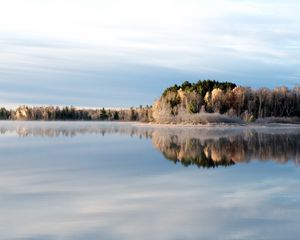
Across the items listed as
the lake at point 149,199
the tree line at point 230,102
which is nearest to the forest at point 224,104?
the tree line at point 230,102

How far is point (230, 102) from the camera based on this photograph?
7581 cm

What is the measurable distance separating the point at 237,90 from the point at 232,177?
67174 mm

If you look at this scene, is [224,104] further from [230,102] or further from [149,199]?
[149,199]

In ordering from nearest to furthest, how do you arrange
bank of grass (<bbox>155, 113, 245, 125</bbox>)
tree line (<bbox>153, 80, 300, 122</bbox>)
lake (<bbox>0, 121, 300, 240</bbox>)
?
1. lake (<bbox>0, 121, 300, 240</bbox>)
2. bank of grass (<bbox>155, 113, 245, 125</bbox>)
3. tree line (<bbox>153, 80, 300, 122</bbox>)

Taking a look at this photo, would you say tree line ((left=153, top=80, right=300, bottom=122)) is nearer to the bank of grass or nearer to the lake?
the bank of grass

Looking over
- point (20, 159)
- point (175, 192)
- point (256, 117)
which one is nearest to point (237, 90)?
point (256, 117)

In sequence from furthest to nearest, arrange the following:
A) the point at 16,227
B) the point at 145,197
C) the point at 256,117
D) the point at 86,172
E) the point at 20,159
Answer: the point at 256,117 < the point at 20,159 < the point at 86,172 < the point at 145,197 < the point at 16,227

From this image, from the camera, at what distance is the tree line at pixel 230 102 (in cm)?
7256

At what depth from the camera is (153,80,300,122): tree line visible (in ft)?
238

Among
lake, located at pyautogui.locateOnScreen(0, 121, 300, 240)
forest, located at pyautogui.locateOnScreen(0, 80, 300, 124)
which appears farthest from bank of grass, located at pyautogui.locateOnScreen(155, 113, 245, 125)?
lake, located at pyautogui.locateOnScreen(0, 121, 300, 240)

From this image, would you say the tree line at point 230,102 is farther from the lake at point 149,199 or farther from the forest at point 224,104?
the lake at point 149,199

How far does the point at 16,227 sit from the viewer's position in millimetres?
6664

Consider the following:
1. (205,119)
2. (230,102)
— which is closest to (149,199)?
(205,119)

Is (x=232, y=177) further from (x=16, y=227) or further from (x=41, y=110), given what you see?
(x=41, y=110)
